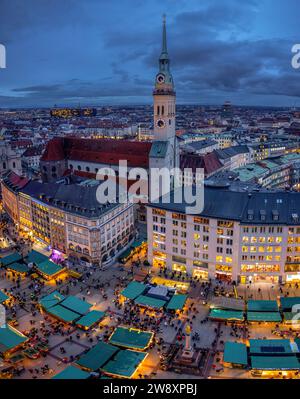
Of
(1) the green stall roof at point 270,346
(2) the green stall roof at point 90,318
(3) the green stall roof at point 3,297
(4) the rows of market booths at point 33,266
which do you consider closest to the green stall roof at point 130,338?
(2) the green stall roof at point 90,318

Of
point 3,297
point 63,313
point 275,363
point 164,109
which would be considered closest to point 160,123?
point 164,109

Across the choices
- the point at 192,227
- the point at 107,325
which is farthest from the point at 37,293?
the point at 192,227

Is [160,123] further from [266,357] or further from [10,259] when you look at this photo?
[266,357]

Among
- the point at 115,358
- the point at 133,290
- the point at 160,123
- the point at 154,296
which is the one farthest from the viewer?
the point at 160,123

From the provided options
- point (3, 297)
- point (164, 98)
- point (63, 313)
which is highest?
point (164, 98)

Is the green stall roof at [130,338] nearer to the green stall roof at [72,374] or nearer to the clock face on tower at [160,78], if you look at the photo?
the green stall roof at [72,374]
